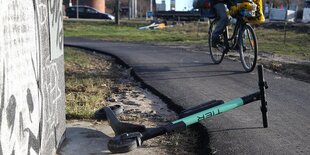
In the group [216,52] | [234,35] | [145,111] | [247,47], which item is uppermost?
[234,35]

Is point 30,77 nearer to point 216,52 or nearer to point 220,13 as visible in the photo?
point 220,13

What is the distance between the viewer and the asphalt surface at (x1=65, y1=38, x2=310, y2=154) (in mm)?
4324

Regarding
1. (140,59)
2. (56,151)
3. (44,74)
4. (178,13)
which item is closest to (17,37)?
(44,74)

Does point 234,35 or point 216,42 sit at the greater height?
point 234,35

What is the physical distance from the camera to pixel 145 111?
572 cm

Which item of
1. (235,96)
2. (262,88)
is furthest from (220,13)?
(262,88)

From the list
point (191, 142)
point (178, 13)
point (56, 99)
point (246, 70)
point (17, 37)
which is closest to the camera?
point (17, 37)

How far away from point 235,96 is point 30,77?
3972mm

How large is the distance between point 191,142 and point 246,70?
4383 mm

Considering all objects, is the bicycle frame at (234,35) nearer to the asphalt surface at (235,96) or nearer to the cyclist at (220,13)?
the cyclist at (220,13)

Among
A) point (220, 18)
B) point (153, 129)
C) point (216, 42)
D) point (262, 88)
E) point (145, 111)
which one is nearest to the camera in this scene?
point (153, 129)

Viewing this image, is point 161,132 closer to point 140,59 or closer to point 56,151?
point 56,151

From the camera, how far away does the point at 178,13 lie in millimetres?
43188

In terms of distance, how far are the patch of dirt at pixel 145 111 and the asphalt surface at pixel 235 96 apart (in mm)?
219
